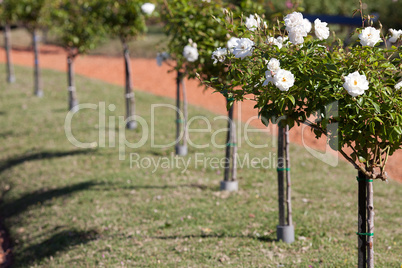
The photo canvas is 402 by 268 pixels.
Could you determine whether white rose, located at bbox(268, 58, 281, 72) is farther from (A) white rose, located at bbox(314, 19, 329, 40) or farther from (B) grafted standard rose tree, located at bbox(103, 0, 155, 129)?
(B) grafted standard rose tree, located at bbox(103, 0, 155, 129)

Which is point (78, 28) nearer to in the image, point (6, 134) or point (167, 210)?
point (6, 134)

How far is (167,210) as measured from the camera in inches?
298

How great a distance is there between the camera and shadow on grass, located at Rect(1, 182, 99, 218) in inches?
334

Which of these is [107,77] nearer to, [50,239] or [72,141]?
[72,141]

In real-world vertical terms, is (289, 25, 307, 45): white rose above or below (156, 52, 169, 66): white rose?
below

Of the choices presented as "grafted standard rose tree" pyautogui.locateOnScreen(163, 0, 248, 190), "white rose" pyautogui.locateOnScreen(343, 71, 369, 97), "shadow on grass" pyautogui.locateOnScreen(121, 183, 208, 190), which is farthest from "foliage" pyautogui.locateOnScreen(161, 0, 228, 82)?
"white rose" pyautogui.locateOnScreen(343, 71, 369, 97)

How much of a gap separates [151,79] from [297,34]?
55.6 feet

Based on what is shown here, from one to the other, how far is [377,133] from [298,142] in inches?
323

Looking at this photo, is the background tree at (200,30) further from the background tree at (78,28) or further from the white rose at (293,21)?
the background tree at (78,28)

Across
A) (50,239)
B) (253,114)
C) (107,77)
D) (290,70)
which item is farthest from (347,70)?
(107,77)

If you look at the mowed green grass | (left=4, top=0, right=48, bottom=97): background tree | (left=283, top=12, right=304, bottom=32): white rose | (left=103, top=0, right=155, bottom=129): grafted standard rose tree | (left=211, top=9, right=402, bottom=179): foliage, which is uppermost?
(left=4, top=0, right=48, bottom=97): background tree

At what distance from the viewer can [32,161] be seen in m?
10.4

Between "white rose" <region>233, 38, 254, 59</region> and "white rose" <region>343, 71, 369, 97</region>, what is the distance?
38.5 inches

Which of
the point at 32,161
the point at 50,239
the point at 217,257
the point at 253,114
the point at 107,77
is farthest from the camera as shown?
the point at 107,77
